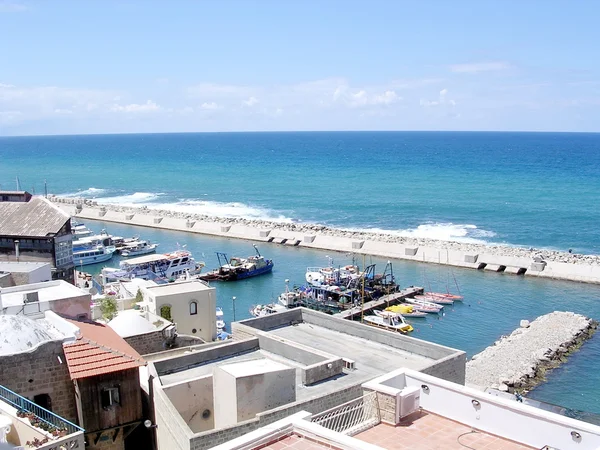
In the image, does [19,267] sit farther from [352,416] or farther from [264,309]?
[352,416]

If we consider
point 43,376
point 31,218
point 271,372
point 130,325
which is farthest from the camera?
point 31,218

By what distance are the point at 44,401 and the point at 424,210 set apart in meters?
91.1

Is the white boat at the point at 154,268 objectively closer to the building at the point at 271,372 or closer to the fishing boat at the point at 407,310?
the fishing boat at the point at 407,310

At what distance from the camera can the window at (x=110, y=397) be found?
1778 centimetres

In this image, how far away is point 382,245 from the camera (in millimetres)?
72312

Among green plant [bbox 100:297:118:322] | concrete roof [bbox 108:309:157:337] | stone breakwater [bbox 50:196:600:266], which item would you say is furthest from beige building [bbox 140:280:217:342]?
stone breakwater [bbox 50:196:600:266]

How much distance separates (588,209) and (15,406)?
10330 cm

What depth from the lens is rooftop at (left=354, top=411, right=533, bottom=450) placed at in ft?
42.3

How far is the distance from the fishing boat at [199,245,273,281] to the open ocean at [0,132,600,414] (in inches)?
40.6

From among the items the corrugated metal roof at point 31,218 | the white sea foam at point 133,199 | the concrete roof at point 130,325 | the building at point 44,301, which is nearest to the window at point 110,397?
the building at point 44,301

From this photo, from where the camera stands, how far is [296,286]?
58.2 metres

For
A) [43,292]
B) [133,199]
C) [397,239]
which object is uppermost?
[43,292]

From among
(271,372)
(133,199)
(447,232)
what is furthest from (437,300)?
(133,199)

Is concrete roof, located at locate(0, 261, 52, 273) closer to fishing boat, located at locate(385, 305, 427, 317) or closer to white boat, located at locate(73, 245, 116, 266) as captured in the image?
fishing boat, located at locate(385, 305, 427, 317)
